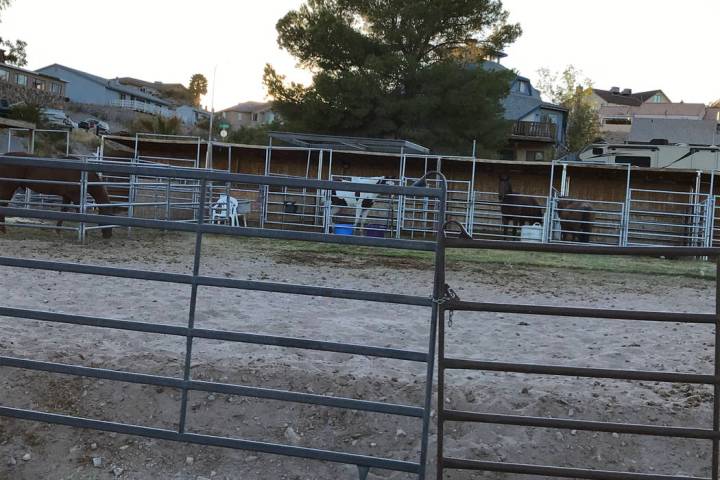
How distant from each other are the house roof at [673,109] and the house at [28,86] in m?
54.2

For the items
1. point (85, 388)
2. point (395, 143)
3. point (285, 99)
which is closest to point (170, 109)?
point (285, 99)

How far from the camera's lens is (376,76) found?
25.5 m

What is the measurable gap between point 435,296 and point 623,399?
5.58 ft

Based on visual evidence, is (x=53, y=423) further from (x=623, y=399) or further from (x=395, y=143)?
(x=395, y=143)

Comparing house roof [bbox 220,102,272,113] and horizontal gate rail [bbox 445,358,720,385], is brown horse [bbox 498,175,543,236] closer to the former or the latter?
horizontal gate rail [bbox 445,358,720,385]

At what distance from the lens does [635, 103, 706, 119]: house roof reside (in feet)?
229

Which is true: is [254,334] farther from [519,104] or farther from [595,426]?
[519,104]

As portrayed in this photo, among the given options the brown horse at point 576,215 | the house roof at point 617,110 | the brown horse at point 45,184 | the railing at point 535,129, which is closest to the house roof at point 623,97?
the house roof at point 617,110

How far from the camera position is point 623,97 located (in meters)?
84.2

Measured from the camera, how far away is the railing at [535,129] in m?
42.8

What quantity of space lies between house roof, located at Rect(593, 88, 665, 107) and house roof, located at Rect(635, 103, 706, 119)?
18.1 feet

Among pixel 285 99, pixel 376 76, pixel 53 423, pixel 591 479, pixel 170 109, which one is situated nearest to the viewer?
pixel 591 479

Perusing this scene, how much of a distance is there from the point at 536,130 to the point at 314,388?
41.1 meters

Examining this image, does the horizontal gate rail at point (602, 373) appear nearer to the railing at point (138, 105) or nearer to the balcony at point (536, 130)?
the balcony at point (536, 130)
